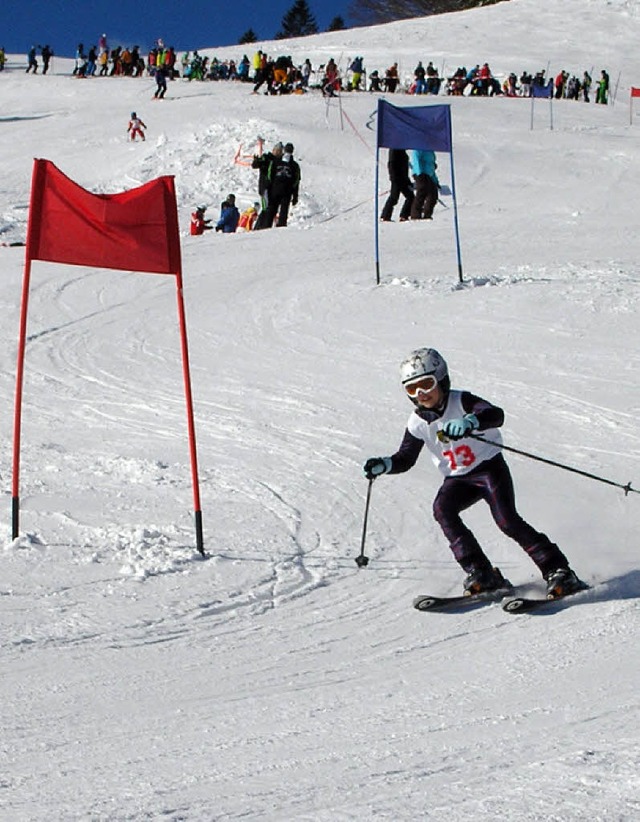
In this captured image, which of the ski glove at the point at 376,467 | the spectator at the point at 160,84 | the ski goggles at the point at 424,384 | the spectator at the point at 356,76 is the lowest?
the ski glove at the point at 376,467

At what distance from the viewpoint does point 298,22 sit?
333 ft

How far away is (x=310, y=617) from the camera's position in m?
5.91

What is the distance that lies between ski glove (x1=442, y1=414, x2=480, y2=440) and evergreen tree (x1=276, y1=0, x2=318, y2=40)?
3962 inches

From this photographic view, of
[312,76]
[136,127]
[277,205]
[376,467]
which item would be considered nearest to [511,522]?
[376,467]

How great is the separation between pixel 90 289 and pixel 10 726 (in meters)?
11.5

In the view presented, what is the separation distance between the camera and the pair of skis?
5883 mm

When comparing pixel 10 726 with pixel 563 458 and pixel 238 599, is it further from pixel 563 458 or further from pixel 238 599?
pixel 563 458

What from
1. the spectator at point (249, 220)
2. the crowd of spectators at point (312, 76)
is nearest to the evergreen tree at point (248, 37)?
the crowd of spectators at point (312, 76)

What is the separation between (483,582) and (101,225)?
304 centimetres

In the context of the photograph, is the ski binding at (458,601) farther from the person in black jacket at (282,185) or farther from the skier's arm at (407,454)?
the person in black jacket at (282,185)

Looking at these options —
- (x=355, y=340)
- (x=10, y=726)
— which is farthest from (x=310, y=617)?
(x=355, y=340)

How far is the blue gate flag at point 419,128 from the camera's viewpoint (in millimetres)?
14172

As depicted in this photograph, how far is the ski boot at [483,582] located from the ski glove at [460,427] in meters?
0.82

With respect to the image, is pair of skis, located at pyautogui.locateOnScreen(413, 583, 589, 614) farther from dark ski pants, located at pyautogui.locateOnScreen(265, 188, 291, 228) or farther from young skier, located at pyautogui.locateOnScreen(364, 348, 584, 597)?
dark ski pants, located at pyautogui.locateOnScreen(265, 188, 291, 228)
